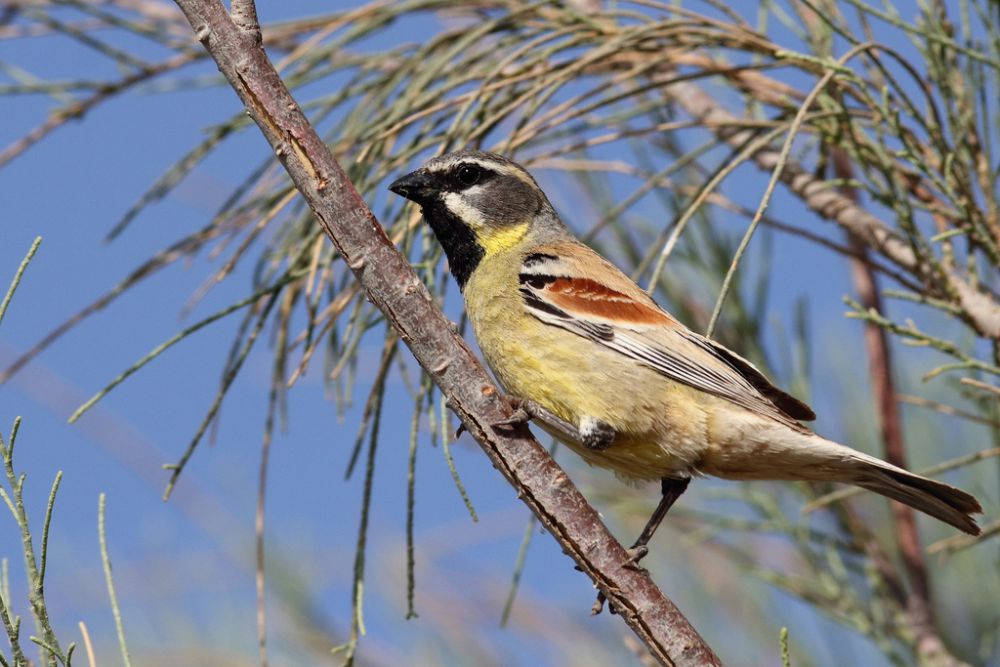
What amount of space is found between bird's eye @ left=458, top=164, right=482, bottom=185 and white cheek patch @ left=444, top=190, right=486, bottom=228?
0.04 meters

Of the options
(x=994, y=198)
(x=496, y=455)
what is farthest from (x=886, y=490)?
(x=496, y=455)

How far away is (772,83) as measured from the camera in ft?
12.3

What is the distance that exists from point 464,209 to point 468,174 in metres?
0.15

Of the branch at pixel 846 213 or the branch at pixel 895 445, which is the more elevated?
the branch at pixel 846 213

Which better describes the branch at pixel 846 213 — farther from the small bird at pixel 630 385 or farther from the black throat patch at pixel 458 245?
the black throat patch at pixel 458 245

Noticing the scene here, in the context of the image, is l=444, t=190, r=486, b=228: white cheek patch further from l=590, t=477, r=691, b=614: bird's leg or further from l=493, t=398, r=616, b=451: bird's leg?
l=590, t=477, r=691, b=614: bird's leg

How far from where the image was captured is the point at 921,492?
307 cm

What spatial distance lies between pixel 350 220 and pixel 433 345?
303 mm

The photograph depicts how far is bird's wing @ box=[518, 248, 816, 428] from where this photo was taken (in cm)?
346

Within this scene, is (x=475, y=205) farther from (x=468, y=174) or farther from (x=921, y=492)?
(x=921, y=492)

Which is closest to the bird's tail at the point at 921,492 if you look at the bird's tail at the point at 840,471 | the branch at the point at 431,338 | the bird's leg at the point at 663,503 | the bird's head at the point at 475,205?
the bird's tail at the point at 840,471

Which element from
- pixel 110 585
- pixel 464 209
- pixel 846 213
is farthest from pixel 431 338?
pixel 846 213

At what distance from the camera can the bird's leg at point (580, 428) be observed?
10.8ft

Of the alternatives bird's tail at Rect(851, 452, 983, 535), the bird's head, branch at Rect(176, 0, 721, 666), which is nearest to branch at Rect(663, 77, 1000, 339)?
bird's tail at Rect(851, 452, 983, 535)
